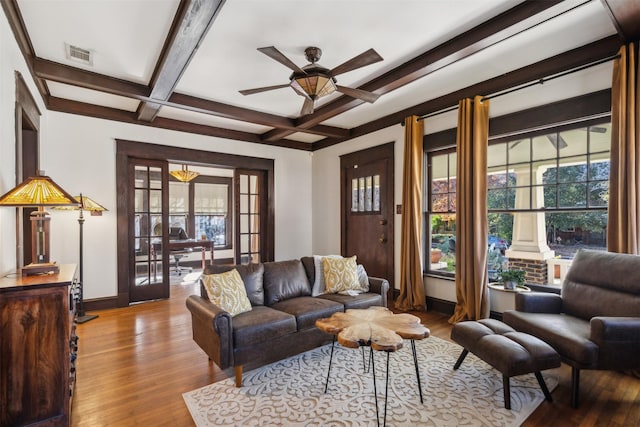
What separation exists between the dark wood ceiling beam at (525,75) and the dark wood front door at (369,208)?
2.34 ft

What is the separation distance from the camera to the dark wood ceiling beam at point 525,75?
9.61 feet

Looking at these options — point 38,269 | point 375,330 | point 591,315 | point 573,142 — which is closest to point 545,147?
point 573,142

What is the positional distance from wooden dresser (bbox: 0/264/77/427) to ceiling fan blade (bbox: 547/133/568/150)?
4520 mm

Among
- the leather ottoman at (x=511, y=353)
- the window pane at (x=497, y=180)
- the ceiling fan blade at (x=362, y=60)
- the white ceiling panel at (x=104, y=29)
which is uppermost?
the white ceiling panel at (x=104, y=29)

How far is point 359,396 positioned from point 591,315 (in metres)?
2.07

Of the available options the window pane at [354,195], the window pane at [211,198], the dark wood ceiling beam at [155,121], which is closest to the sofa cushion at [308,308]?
the window pane at [354,195]

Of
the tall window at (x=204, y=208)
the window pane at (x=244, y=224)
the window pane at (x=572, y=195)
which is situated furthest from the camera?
the tall window at (x=204, y=208)

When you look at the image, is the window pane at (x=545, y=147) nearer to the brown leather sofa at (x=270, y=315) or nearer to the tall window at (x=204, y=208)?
the brown leather sofa at (x=270, y=315)

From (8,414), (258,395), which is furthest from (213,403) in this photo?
(8,414)

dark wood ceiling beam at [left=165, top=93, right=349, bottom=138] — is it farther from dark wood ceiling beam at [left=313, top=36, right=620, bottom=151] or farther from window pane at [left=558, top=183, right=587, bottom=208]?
window pane at [left=558, top=183, right=587, bottom=208]

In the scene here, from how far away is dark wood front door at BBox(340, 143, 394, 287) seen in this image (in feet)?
17.0

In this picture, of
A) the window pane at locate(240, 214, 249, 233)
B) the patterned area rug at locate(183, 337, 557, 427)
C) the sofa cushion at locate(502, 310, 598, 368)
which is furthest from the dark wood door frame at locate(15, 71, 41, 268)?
the sofa cushion at locate(502, 310, 598, 368)

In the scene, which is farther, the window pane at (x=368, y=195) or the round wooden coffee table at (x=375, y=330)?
the window pane at (x=368, y=195)

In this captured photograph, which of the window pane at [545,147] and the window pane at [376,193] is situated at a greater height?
the window pane at [545,147]
